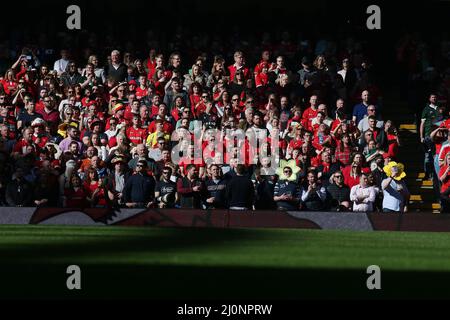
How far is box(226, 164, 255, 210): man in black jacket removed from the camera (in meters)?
24.8

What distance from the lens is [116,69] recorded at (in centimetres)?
3041

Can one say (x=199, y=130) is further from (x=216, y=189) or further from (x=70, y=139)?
(x=70, y=139)

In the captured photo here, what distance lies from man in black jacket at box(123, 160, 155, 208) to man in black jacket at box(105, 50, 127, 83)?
18.1ft

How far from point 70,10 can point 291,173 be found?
11.1 meters

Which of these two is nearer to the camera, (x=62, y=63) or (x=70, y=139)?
(x=70, y=139)

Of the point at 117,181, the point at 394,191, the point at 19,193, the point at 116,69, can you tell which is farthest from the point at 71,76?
the point at 394,191

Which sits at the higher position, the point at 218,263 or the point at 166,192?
the point at 166,192

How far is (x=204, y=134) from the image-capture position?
2677 cm

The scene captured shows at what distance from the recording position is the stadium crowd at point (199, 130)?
25.3 metres

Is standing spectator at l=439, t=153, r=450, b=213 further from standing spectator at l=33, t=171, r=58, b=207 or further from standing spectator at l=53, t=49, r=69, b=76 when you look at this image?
standing spectator at l=53, t=49, r=69, b=76

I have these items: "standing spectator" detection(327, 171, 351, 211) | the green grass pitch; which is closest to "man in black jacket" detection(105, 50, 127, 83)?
"standing spectator" detection(327, 171, 351, 211)

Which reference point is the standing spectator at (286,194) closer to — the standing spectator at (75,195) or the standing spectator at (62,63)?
the standing spectator at (75,195)

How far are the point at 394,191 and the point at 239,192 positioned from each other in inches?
130

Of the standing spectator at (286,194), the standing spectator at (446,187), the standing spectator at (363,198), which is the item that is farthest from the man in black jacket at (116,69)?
the standing spectator at (446,187)
